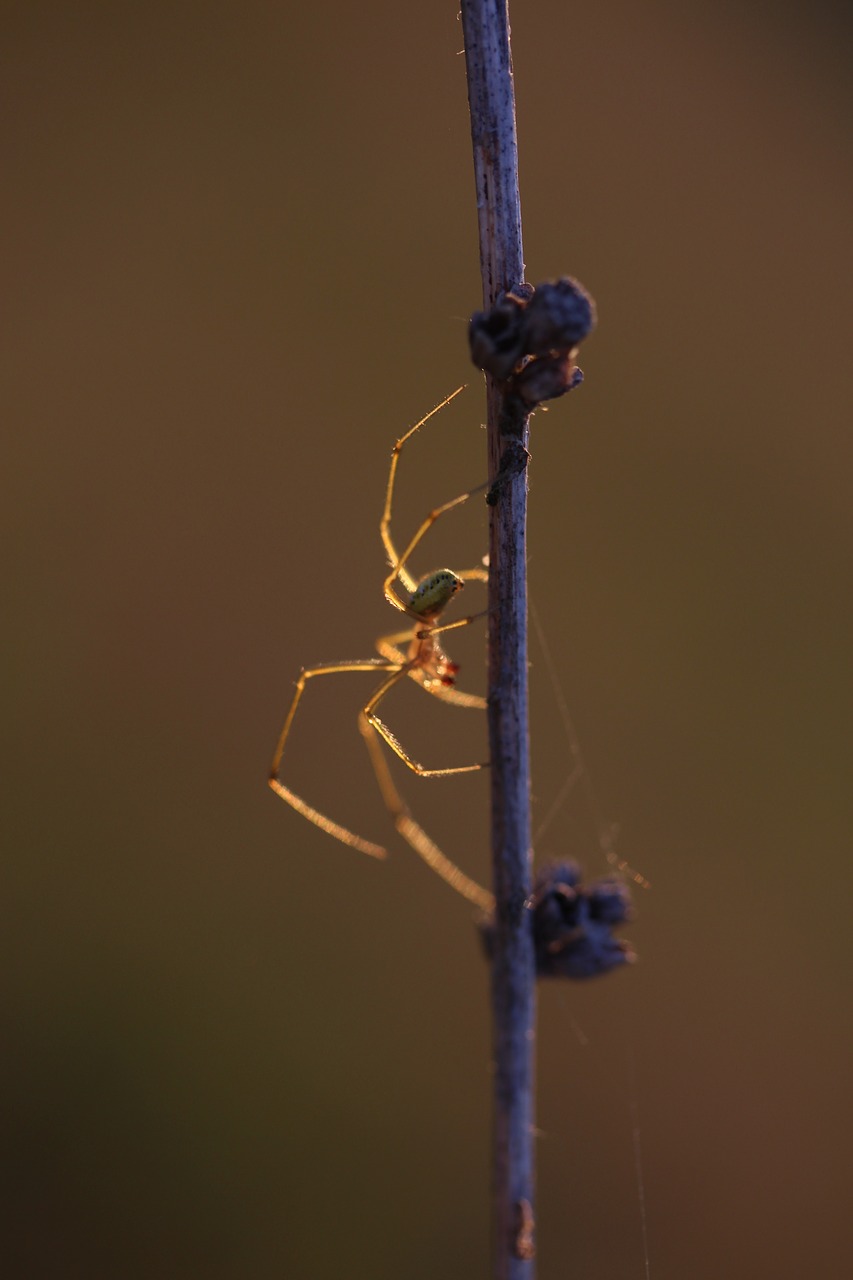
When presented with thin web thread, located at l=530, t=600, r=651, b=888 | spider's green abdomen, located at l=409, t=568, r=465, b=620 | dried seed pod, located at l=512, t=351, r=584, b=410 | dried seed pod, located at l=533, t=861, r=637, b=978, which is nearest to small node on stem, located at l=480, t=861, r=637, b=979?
dried seed pod, located at l=533, t=861, r=637, b=978

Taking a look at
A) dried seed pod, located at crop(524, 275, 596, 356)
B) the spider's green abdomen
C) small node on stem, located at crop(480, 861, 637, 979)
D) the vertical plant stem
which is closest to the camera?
dried seed pod, located at crop(524, 275, 596, 356)

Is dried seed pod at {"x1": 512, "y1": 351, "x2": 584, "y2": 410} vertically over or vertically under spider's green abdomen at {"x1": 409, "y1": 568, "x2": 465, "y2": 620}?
under

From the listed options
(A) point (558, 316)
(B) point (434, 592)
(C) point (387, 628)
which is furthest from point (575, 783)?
(A) point (558, 316)

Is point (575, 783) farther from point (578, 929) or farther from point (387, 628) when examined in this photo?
point (578, 929)

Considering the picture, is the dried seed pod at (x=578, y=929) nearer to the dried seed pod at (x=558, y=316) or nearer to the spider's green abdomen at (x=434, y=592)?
the dried seed pod at (x=558, y=316)

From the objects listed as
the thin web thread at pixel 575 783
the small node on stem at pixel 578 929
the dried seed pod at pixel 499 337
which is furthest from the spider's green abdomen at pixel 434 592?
the thin web thread at pixel 575 783

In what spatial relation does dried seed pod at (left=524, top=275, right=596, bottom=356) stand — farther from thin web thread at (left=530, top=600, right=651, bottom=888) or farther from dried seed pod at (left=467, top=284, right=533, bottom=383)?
thin web thread at (left=530, top=600, right=651, bottom=888)
